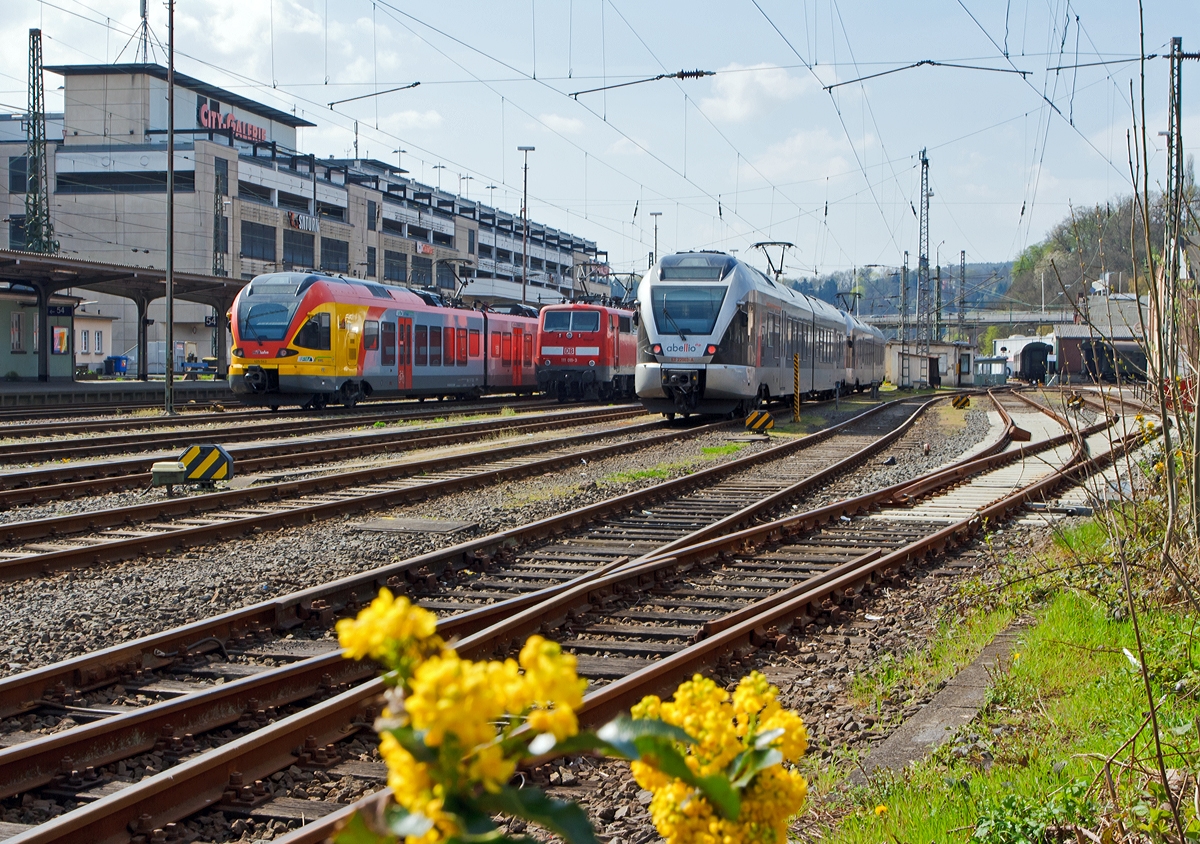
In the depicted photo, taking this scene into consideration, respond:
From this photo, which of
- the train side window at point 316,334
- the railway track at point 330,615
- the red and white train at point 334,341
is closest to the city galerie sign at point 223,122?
the red and white train at point 334,341

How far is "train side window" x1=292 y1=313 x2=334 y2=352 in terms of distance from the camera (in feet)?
83.3

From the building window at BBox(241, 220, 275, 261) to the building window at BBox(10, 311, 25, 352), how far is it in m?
28.5

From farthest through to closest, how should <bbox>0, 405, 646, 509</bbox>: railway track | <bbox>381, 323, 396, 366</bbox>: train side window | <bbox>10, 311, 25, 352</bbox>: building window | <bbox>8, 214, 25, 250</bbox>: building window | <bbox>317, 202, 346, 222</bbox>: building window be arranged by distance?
<bbox>317, 202, 346, 222</bbox>: building window, <bbox>8, 214, 25, 250</bbox>: building window, <bbox>10, 311, 25, 352</bbox>: building window, <bbox>381, 323, 396, 366</bbox>: train side window, <bbox>0, 405, 646, 509</bbox>: railway track

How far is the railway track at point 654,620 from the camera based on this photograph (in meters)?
4.30

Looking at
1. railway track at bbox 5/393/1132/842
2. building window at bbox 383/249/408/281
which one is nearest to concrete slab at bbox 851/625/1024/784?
railway track at bbox 5/393/1132/842

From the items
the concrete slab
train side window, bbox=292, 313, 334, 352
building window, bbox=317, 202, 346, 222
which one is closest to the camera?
the concrete slab

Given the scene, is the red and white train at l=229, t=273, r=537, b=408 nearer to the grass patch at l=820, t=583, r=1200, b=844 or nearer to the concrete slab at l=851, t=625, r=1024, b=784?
the grass patch at l=820, t=583, r=1200, b=844

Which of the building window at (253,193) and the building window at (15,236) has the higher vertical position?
the building window at (253,193)

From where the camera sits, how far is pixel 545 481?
14906mm

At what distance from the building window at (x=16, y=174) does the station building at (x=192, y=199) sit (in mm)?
83

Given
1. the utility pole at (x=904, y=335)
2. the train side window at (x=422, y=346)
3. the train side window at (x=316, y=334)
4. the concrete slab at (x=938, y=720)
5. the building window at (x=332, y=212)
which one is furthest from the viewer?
the building window at (x=332, y=212)

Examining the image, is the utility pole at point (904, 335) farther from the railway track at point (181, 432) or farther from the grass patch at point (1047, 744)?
the grass patch at point (1047, 744)

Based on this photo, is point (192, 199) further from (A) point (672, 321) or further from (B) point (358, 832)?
(B) point (358, 832)

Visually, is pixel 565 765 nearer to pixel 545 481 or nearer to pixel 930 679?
Answer: pixel 930 679
